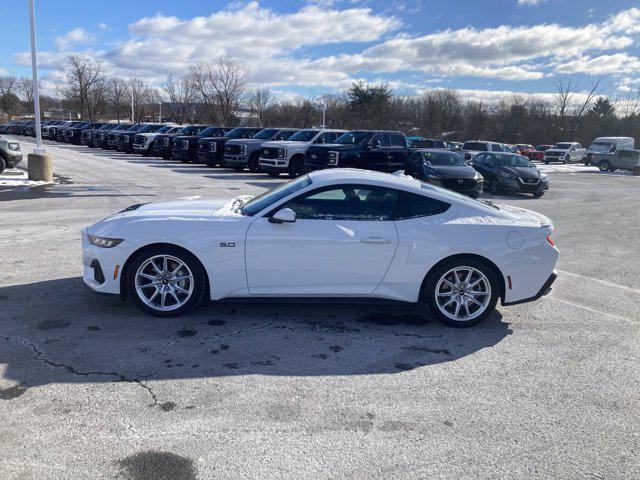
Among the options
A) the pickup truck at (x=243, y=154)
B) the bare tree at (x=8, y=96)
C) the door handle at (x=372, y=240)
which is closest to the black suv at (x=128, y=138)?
the pickup truck at (x=243, y=154)

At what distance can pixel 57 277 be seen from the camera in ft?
20.0

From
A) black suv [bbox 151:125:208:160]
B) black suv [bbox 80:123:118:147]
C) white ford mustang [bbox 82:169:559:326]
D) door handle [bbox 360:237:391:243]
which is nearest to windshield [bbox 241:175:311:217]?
white ford mustang [bbox 82:169:559:326]

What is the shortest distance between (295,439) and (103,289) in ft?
8.72

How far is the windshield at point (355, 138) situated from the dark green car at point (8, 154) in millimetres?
10738

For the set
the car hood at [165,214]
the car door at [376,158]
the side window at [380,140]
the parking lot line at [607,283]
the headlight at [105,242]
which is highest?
the side window at [380,140]

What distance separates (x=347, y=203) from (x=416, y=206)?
682mm

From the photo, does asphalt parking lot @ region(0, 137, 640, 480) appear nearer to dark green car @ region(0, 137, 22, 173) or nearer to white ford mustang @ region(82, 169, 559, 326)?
white ford mustang @ region(82, 169, 559, 326)

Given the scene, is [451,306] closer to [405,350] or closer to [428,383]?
[405,350]

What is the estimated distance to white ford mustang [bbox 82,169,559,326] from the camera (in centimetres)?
477

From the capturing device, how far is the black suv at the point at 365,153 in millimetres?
17656

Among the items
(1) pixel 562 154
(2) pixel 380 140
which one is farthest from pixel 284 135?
(1) pixel 562 154

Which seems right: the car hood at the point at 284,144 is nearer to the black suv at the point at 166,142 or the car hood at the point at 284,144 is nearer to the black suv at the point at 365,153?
the black suv at the point at 365,153

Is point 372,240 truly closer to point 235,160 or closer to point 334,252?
point 334,252

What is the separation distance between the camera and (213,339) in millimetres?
4512
